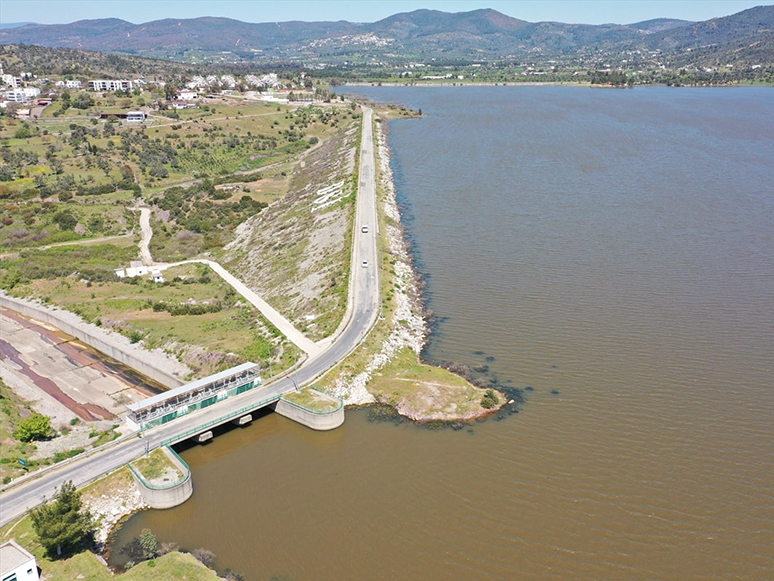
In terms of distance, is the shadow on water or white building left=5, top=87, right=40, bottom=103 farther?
white building left=5, top=87, right=40, bottom=103

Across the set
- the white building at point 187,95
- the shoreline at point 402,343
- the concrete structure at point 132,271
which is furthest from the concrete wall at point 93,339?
the white building at point 187,95

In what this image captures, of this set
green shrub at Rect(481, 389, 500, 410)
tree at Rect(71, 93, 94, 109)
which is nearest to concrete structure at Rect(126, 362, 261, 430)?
green shrub at Rect(481, 389, 500, 410)

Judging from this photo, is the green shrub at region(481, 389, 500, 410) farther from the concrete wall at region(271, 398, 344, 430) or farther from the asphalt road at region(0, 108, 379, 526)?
the asphalt road at region(0, 108, 379, 526)

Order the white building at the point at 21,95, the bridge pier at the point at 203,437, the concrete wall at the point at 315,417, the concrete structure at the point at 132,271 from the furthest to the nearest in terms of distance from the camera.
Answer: the white building at the point at 21,95
the concrete structure at the point at 132,271
the concrete wall at the point at 315,417
the bridge pier at the point at 203,437

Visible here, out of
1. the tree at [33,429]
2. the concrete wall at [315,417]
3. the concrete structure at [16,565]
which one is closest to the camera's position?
the concrete structure at [16,565]

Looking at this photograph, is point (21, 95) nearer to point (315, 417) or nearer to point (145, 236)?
point (145, 236)

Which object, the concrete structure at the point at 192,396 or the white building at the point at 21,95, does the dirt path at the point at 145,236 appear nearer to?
the concrete structure at the point at 192,396

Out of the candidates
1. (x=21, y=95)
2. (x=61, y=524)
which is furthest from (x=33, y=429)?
(x=21, y=95)
